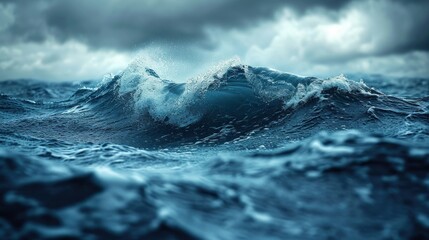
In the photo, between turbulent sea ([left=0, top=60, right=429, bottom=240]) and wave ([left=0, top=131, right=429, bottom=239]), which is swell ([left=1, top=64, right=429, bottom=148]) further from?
wave ([left=0, top=131, right=429, bottom=239])

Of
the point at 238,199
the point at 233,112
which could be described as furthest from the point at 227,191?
the point at 233,112

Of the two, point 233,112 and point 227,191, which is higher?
point 233,112

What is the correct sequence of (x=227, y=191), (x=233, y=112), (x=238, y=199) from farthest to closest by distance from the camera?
(x=233, y=112) → (x=227, y=191) → (x=238, y=199)

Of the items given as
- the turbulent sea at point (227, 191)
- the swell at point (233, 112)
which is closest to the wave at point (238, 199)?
the turbulent sea at point (227, 191)

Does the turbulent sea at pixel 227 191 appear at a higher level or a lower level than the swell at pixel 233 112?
lower

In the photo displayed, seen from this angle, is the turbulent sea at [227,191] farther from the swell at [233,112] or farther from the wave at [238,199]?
the swell at [233,112]

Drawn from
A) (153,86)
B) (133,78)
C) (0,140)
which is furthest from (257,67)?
(0,140)

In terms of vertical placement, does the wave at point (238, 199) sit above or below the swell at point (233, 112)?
below

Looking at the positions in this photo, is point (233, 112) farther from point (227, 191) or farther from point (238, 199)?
point (238, 199)

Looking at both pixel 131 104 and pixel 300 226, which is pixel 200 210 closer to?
pixel 300 226

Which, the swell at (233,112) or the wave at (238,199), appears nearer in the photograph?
the wave at (238,199)

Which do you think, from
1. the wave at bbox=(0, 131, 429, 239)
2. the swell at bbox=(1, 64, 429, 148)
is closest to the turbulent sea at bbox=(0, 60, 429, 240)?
the wave at bbox=(0, 131, 429, 239)
